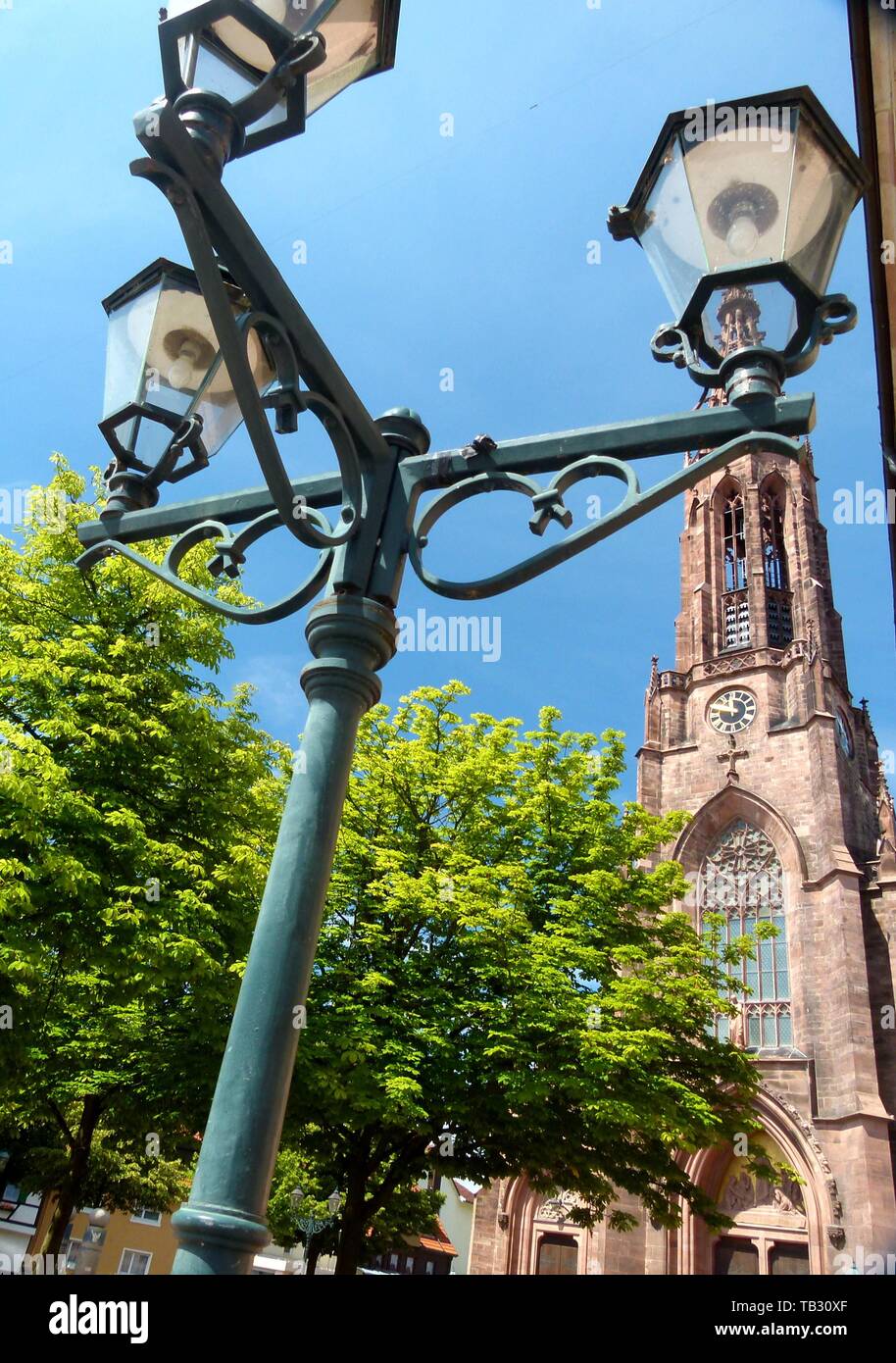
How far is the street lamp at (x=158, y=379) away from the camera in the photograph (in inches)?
159

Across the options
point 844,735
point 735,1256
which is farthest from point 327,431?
point 844,735

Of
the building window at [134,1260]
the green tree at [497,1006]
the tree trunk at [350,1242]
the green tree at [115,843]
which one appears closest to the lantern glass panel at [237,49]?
the green tree at [115,843]

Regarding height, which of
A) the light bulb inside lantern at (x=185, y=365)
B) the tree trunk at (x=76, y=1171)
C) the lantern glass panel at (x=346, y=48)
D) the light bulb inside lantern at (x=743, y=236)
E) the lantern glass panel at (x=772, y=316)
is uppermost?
the lantern glass panel at (x=346, y=48)

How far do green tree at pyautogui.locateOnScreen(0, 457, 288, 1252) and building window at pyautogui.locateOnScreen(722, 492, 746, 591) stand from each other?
29.5 meters

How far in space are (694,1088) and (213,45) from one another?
15564mm

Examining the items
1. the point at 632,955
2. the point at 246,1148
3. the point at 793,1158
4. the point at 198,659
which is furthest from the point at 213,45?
the point at 793,1158

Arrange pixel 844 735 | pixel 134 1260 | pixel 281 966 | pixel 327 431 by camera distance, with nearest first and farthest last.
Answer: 1. pixel 281 966
2. pixel 327 431
3. pixel 134 1260
4. pixel 844 735

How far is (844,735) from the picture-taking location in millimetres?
35000

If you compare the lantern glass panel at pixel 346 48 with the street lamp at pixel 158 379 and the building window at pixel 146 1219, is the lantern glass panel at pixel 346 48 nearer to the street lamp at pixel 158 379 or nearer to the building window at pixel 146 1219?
the street lamp at pixel 158 379

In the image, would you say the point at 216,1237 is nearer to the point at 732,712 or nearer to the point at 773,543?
the point at 732,712

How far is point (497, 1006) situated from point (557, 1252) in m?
19.4

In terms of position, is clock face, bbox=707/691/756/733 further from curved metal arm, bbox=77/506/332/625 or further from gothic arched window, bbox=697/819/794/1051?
curved metal arm, bbox=77/506/332/625

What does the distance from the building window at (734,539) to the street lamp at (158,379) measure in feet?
121
